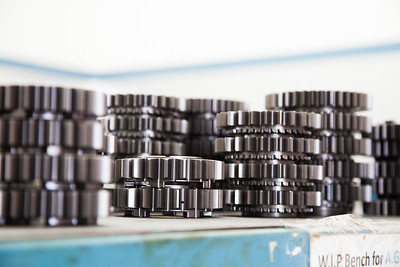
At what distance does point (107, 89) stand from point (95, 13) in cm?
50

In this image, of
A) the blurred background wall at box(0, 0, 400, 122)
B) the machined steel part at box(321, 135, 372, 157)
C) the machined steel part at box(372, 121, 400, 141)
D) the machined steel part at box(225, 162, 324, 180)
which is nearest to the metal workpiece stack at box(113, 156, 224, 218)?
the machined steel part at box(225, 162, 324, 180)

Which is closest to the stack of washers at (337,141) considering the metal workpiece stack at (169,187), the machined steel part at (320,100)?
the machined steel part at (320,100)

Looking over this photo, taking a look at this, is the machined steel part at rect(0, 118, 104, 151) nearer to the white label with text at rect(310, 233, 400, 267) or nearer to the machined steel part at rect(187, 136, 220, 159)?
the white label with text at rect(310, 233, 400, 267)

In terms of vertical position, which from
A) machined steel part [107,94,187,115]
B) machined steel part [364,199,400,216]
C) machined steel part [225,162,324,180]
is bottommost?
machined steel part [364,199,400,216]

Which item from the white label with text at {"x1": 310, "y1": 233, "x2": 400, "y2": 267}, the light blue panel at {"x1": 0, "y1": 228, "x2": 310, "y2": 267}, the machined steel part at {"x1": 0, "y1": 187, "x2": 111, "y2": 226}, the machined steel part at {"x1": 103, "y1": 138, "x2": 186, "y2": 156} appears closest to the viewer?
the light blue panel at {"x1": 0, "y1": 228, "x2": 310, "y2": 267}

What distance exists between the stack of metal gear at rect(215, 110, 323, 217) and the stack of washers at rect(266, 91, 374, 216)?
4.6 inches

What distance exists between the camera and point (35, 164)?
757mm

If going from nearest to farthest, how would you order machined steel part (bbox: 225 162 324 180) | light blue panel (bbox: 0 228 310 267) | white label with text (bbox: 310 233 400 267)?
light blue panel (bbox: 0 228 310 267)
white label with text (bbox: 310 233 400 267)
machined steel part (bbox: 225 162 324 180)

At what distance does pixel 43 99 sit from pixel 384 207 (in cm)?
103

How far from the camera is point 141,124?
138 centimetres

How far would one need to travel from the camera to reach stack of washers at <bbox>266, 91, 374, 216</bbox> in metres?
1.39

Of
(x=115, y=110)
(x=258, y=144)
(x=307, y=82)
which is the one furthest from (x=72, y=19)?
(x=258, y=144)

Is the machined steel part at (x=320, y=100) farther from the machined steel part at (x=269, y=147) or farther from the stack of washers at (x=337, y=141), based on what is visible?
the machined steel part at (x=269, y=147)

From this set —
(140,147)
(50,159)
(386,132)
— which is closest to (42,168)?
(50,159)
